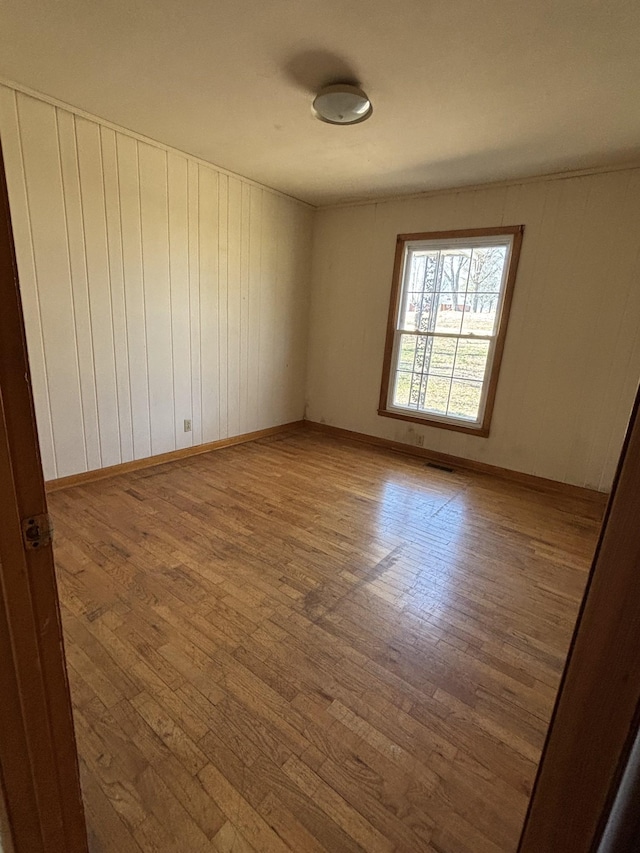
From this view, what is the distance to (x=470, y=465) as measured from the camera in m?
3.94

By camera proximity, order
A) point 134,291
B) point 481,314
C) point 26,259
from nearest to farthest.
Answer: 1. point 26,259
2. point 134,291
3. point 481,314

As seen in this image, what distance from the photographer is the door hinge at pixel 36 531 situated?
0.68m

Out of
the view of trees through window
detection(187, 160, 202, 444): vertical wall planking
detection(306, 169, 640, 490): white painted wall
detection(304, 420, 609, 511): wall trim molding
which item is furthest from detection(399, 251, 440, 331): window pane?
detection(187, 160, 202, 444): vertical wall planking

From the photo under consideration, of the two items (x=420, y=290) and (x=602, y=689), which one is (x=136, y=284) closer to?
(x=420, y=290)

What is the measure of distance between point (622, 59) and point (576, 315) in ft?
5.85

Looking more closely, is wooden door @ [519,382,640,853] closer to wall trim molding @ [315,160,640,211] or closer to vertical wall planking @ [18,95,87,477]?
vertical wall planking @ [18,95,87,477]

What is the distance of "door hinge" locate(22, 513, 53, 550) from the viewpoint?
680 millimetres

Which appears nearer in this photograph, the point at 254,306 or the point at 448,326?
the point at 448,326

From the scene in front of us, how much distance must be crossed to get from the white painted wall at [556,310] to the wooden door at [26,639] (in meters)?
3.71

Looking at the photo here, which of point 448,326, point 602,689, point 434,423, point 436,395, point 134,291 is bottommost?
point 434,423

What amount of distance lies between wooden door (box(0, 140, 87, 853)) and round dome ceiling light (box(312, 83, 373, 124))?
216 cm

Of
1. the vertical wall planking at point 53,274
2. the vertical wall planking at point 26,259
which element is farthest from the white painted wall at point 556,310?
the vertical wall planking at point 26,259

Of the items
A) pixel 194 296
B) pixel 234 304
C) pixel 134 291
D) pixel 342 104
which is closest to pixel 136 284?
pixel 134 291

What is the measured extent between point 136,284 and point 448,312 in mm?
2813
